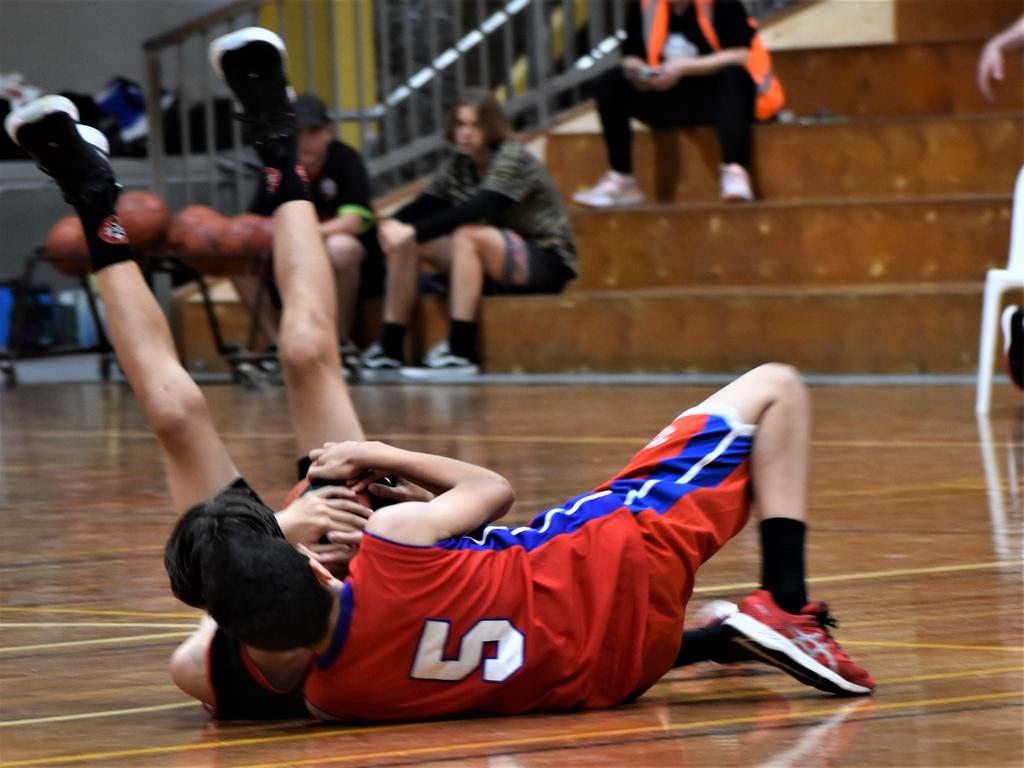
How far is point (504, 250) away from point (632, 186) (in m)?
0.77

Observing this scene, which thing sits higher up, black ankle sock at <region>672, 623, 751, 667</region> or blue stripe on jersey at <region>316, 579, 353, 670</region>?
blue stripe on jersey at <region>316, 579, 353, 670</region>

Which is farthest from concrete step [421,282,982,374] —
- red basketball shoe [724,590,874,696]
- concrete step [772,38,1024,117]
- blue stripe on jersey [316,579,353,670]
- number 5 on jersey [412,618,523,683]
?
blue stripe on jersey [316,579,353,670]

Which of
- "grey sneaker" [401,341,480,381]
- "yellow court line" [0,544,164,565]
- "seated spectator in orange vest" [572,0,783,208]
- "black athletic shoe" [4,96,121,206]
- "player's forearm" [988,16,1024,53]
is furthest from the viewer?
"seated spectator in orange vest" [572,0,783,208]

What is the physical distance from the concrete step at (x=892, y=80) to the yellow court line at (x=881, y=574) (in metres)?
5.09

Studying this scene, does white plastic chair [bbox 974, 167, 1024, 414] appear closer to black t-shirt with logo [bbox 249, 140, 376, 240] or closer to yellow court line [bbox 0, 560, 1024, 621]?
yellow court line [bbox 0, 560, 1024, 621]

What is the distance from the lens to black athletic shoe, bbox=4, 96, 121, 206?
305 centimetres

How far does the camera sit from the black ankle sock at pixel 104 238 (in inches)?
115

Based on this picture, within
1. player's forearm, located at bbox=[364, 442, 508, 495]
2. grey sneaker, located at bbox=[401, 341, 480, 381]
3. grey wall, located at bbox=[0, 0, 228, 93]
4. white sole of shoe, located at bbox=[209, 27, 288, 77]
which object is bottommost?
grey sneaker, located at bbox=[401, 341, 480, 381]

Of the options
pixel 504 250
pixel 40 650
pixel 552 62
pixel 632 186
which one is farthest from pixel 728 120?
pixel 40 650

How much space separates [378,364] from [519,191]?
36.4 inches

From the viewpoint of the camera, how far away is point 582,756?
6.27ft

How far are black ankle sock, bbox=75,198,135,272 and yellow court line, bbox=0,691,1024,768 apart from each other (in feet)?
3.67

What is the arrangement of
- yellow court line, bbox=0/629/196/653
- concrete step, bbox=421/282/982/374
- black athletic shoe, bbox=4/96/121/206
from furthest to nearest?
concrete step, bbox=421/282/982/374 → black athletic shoe, bbox=4/96/121/206 → yellow court line, bbox=0/629/196/653

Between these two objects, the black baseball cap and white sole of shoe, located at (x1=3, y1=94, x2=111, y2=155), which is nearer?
white sole of shoe, located at (x1=3, y1=94, x2=111, y2=155)
